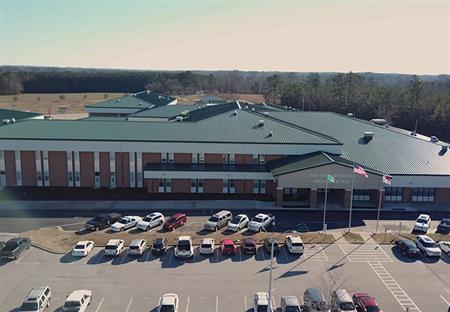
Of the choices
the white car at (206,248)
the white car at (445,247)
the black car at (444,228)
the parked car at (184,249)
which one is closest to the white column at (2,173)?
the parked car at (184,249)

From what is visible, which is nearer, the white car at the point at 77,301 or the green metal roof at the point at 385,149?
the white car at the point at 77,301

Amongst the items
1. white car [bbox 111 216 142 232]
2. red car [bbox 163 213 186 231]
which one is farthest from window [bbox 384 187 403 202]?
white car [bbox 111 216 142 232]

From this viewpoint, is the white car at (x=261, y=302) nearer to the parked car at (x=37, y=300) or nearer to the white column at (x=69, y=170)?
the parked car at (x=37, y=300)

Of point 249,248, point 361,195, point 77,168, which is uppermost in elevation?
point 77,168

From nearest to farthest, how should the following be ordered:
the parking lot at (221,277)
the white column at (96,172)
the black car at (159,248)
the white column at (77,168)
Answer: the parking lot at (221,277), the black car at (159,248), the white column at (77,168), the white column at (96,172)

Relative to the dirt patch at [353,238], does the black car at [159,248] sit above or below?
above

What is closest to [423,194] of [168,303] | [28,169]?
[168,303]

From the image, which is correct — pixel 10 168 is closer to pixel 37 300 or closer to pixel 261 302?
pixel 37 300
